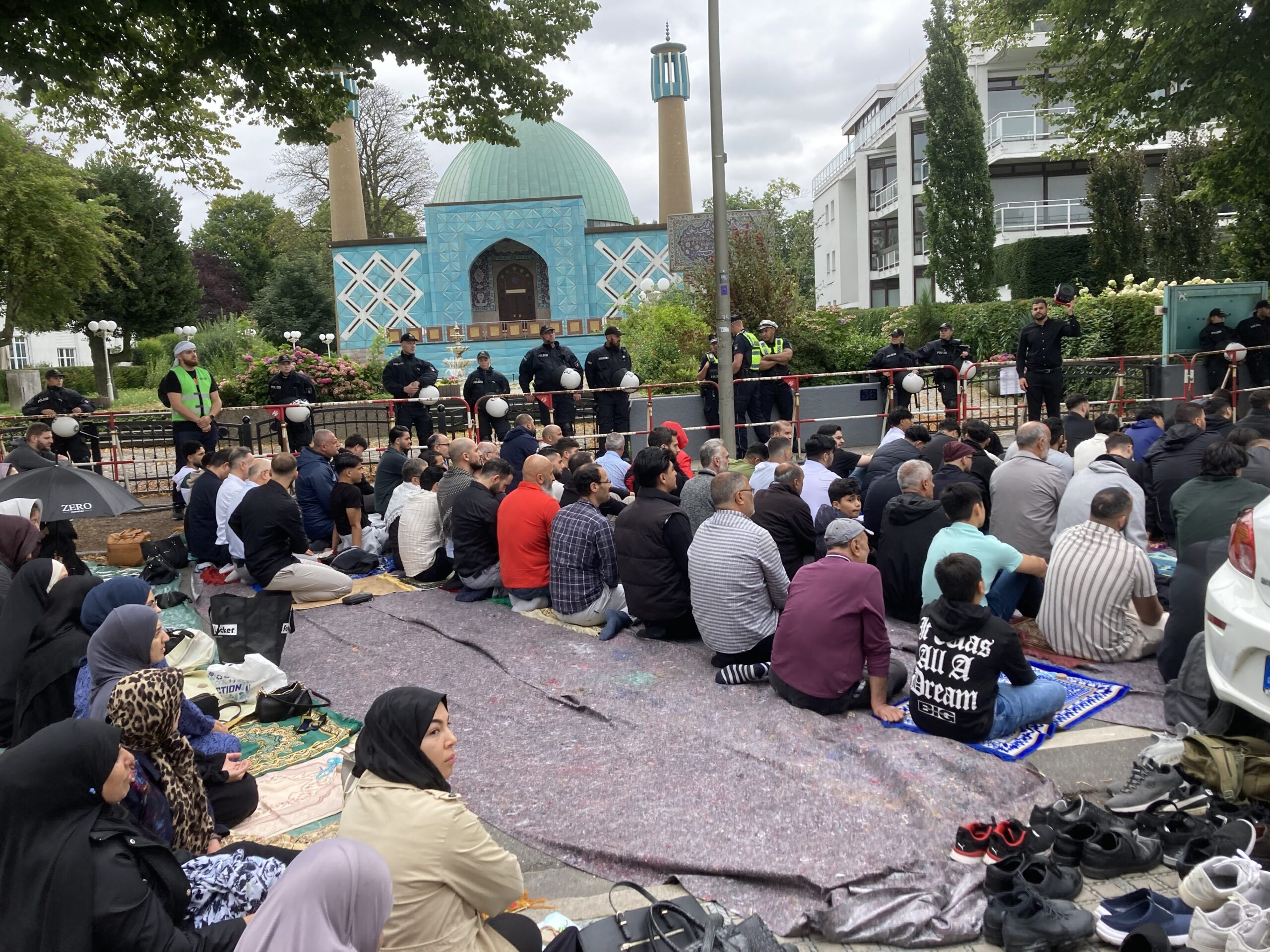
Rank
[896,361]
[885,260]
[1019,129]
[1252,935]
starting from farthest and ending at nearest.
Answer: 1. [885,260]
2. [1019,129]
3. [896,361]
4. [1252,935]

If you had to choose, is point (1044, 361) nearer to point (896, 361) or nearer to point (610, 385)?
point (896, 361)

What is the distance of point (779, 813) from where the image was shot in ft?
13.7

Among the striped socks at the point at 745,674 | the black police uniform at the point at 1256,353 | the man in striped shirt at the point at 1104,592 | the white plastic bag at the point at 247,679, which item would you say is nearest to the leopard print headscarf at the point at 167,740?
the white plastic bag at the point at 247,679

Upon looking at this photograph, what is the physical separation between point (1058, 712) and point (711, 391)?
9.88 meters

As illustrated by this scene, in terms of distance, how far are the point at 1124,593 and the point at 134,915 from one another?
5.14 m

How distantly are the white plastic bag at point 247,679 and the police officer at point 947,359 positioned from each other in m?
11.2

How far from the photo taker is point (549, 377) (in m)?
14.2

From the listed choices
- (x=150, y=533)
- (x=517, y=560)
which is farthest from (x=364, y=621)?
(x=150, y=533)

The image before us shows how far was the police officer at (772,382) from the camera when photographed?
45.6 feet

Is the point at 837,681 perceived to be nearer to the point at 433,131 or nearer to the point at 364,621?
the point at 364,621

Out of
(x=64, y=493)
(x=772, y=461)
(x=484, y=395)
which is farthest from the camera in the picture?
(x=484, y=395)

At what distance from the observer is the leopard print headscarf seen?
3.58 metres

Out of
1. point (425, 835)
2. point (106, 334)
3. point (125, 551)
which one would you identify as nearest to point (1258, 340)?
point (125, 551)

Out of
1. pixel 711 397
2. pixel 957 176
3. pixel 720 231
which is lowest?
pixel 711 397
